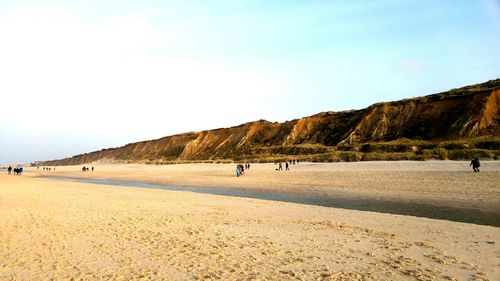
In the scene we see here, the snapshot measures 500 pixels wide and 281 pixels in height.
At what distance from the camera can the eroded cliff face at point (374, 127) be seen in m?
50.7

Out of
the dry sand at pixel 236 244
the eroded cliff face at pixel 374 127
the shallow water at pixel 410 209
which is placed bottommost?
the shallow water at pixel 410 209

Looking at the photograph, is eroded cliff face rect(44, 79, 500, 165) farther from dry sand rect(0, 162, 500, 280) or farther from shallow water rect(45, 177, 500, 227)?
dry sand rect(0, 162, 500, 280)

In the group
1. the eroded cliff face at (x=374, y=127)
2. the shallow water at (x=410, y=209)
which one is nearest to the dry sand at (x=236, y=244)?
the shallow water at (x=410, y=209)

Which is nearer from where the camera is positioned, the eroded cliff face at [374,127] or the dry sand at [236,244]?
the dry sand at [236,244]

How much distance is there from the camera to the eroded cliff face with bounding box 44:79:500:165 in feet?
166

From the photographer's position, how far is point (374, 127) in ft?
202

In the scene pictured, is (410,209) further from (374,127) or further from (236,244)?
(374,127)

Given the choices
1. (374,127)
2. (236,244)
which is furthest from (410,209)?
(374,127)

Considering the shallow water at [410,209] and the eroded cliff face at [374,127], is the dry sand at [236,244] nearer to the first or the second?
the shallow water at [410,209]

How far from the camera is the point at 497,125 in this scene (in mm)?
47594

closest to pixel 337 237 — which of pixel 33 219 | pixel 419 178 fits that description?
pixel 33 219

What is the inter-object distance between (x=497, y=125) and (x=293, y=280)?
2109 inches

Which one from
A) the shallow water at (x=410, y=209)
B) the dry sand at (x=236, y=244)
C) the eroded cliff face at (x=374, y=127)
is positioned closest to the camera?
the dry sand at (x=236, y=244)

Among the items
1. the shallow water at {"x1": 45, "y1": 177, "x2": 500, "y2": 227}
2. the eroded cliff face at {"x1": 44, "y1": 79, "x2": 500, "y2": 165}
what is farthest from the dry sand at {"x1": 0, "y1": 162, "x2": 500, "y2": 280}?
the eroded cliff face at {"x1": 44, "y1": 79, "x2": 500, "y2": 165}
